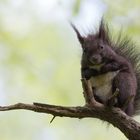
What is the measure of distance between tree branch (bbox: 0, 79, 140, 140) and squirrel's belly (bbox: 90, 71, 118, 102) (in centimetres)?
18

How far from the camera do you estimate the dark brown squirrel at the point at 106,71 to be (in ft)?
13.1

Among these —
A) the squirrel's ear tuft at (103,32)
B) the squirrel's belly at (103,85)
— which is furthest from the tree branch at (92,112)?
the squirrel's ear tuft at (103,32)

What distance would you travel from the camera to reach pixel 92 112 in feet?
12.5

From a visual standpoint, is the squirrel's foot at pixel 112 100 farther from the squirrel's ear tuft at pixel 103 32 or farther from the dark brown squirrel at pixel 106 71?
the squirrel's ear tuft at pixel 103 32

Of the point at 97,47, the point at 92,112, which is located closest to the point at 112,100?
the point at 92,112

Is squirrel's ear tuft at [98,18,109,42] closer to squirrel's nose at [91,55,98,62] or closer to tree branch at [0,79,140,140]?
squirrel's nose at [91,55,98,62]

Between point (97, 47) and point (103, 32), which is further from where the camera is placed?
point (103, 32)

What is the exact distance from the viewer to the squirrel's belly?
3967 mm

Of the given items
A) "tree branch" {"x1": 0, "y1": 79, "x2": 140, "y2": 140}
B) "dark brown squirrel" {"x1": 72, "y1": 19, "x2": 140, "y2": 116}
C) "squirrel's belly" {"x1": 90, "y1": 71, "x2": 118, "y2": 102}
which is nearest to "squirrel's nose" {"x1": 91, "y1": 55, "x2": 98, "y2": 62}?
"dark brown squirrel" {"x1": 72, "y1": 19, "x2": 140, "y2": 116}

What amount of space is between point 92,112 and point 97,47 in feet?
1.50

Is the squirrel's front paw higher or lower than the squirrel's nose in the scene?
lower

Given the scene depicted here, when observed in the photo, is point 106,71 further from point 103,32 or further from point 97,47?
point 103,32

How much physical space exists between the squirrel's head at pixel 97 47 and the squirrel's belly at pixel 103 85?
10cm

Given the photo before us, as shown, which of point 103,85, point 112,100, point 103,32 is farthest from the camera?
point 103,32
